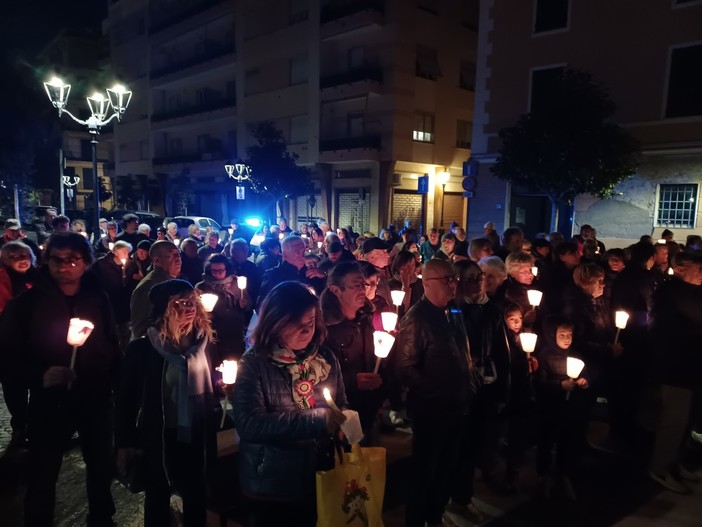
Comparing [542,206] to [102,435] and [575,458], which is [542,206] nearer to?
[575,458]

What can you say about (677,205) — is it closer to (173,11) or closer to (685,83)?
(685,83)

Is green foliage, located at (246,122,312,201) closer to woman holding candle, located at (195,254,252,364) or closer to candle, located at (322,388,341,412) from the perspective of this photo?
woman holding candle, located at (195,254,252,364)

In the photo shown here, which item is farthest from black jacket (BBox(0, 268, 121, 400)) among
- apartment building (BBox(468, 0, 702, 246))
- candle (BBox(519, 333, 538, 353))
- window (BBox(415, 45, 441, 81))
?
window (BBox(415, 45, 441, 81))

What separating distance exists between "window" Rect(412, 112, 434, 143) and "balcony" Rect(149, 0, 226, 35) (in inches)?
659

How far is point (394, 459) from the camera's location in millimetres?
4969

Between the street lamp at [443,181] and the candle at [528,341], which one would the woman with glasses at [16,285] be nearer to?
the candle at [528,341]

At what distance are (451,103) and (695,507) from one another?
2563 cm

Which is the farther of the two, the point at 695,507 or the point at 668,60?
the point at 668,60

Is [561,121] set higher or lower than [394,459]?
higher

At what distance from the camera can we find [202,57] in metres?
35.3

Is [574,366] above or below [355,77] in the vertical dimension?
below

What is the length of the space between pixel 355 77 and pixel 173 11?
21976mm

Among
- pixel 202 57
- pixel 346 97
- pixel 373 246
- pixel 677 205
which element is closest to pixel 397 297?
pixel 373 246

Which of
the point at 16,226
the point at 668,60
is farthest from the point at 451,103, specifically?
the point at 16,226
